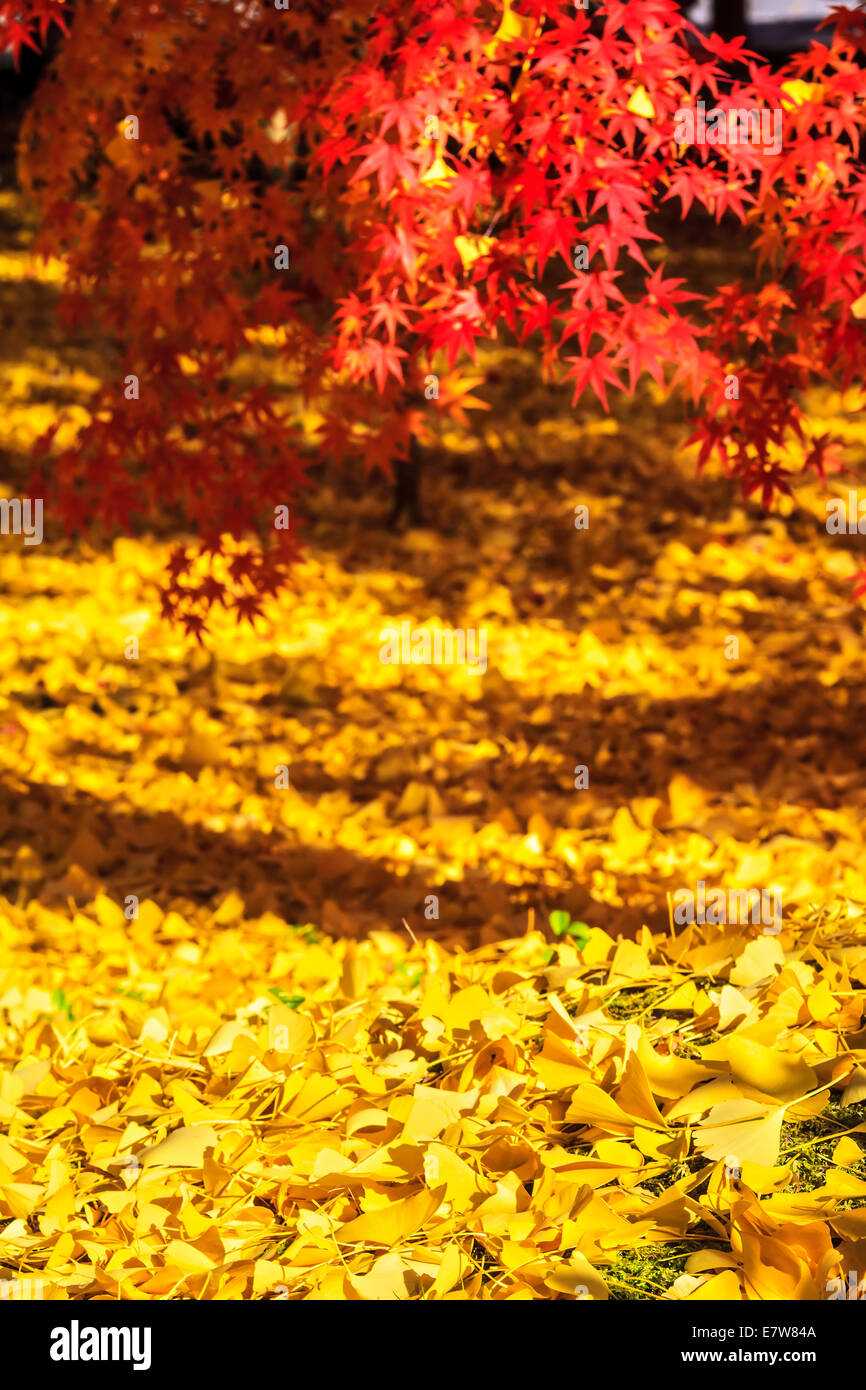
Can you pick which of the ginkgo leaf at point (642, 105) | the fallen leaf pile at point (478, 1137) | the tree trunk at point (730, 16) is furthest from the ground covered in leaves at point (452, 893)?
the tree trunk at point (730, 16)

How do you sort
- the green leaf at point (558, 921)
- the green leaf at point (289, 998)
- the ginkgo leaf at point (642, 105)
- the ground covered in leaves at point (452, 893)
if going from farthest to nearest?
1. the green leaf at point (558, 921)
2. the green leaf at point (289, 998)
3. the ginkgo leaf at point (642, 105)
4. the ground covered in leaves at point (452, 893)

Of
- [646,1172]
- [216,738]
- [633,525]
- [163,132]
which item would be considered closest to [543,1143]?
[646,1172]

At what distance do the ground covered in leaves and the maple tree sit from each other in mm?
1148

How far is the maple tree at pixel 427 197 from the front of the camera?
2.92 m

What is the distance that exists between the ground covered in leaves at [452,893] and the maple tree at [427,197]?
115 centimetres

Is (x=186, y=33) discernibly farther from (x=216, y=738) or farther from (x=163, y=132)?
(x=216, y=738)

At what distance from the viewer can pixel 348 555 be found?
297 inches

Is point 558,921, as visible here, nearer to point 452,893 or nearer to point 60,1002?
point 452,893

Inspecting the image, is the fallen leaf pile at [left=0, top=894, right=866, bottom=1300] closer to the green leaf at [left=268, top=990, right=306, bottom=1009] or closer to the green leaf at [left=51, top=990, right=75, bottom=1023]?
the green leaf at [left=268, top=990, right=306, bottom=1009]

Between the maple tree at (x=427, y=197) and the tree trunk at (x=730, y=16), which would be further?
the tree trunk at (x=730, y=16)

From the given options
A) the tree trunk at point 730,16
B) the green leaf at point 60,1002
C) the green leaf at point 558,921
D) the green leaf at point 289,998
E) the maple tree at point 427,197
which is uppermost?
the tree trunk at point 730,16

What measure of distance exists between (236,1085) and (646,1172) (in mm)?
870

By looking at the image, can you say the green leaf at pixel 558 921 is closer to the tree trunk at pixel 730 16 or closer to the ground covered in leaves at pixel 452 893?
the ground covered in leaves at pixel 452 893

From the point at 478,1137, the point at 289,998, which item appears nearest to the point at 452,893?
the point at 289,998
